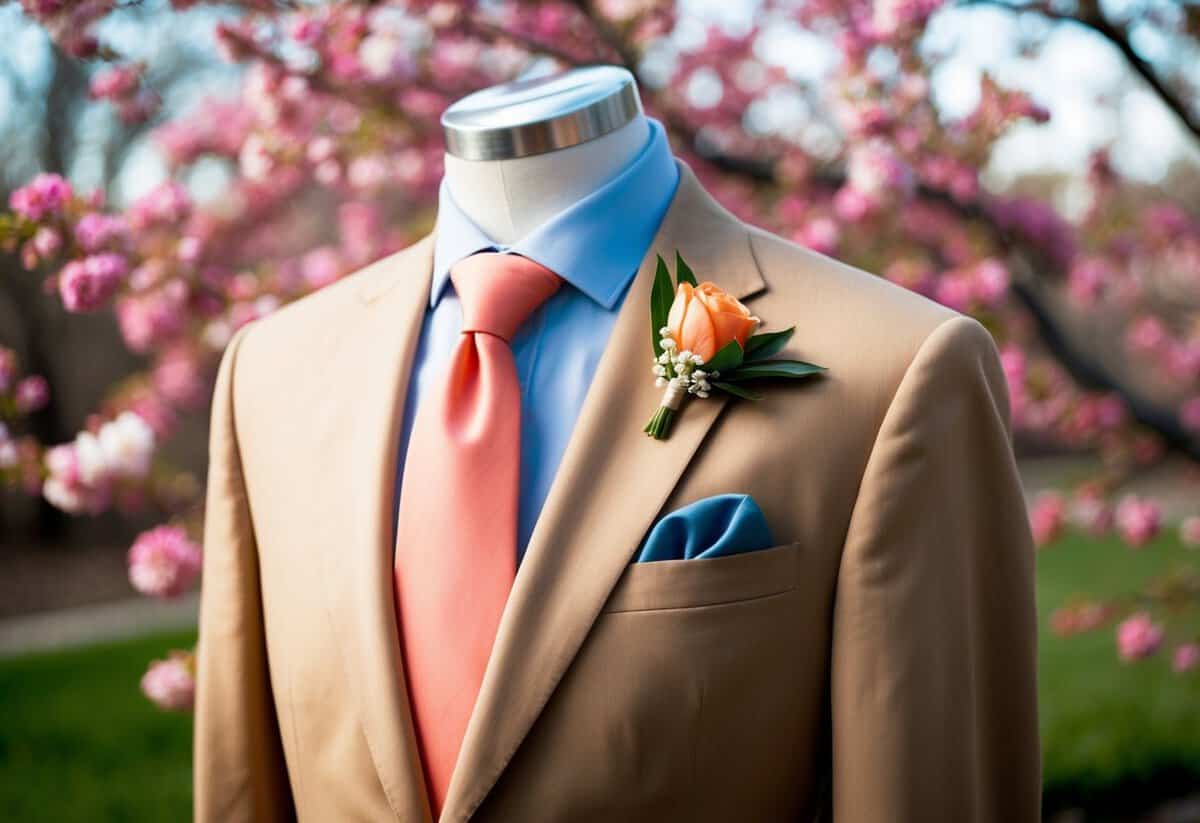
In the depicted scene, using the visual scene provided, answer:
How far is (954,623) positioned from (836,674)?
0.13 meters

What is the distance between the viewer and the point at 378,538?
1.16m

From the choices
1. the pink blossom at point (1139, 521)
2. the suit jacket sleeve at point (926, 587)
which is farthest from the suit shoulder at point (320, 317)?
the pink blossom at point (1139, 521)

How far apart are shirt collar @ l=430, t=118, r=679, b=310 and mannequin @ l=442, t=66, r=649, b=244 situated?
2 centimetres

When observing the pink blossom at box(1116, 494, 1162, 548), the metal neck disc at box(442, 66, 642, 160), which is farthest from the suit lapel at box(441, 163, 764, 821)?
the pink blossom at box(1116, 494, 1162, 548)

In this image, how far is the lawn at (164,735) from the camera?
3.63 metres

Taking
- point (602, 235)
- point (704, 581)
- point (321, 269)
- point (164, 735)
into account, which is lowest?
point (164, 735)

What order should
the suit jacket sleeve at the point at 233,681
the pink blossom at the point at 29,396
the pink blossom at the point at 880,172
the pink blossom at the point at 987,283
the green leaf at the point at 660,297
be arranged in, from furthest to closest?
the pink blossom at the point at 987,283 < the pink blossom at the point at 880,172 < the pink blossom at the point at 29,396 < the suit jacket sleeve at the point at 233,681 < the green leaf at the point at 660,297

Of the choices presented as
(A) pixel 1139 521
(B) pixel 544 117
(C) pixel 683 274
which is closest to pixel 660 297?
(C) pixel 683 274

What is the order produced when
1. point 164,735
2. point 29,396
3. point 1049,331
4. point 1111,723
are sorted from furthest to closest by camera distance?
1. point 164,735
2. point 1111,723
3. point 1049,331
4. point 29,396

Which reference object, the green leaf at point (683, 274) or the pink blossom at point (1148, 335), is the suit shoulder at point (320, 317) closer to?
the green leaf at point (683, 274)

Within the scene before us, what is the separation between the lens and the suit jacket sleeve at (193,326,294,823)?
4.33 feet

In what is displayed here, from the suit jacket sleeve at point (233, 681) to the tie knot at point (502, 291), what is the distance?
1.25ft

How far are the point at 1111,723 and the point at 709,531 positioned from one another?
3546mm

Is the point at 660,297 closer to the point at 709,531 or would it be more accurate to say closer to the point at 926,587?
the point at 709,531
